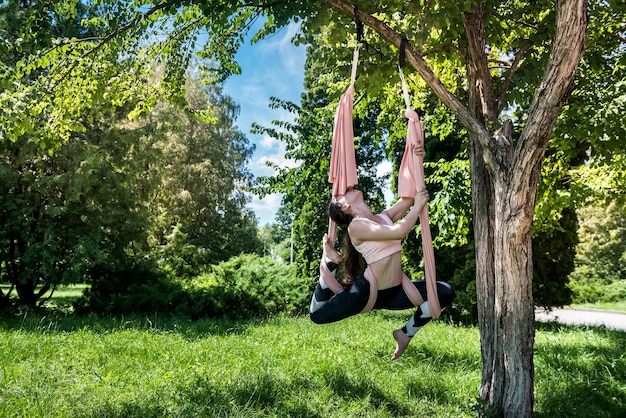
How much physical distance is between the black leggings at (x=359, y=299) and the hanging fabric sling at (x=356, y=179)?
0.12 ft

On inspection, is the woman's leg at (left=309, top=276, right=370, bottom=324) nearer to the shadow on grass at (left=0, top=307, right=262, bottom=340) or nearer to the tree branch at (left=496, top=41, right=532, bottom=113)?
the tree branch at (left=496, top=41, right=532, bottom=113)

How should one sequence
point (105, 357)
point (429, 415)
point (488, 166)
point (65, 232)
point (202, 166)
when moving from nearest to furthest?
point (488, 166)
point (429, 415)
point (105, 357)
point (65, 232)
point (202, 166)

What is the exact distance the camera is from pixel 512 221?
11.0 feet

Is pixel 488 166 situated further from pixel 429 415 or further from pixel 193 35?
pixel 193 35

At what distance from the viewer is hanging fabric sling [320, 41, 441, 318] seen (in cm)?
275

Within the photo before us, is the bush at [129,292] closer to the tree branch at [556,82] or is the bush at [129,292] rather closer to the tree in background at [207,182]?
the tree in background at [207,182]

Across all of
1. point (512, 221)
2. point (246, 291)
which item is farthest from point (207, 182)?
point (512, 221)

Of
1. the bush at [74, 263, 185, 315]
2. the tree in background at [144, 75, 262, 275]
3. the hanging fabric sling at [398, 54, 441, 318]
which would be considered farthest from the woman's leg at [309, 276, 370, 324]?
the tree in background at [144, 75, 262, 275]

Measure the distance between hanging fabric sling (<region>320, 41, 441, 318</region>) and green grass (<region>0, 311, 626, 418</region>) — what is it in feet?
5.85

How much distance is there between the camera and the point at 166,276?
10727mm

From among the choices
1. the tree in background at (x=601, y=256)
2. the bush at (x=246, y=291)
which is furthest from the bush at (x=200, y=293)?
the tree in background at (x=601, y=256)

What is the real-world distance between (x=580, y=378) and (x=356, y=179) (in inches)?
165

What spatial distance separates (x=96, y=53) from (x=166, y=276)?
6.56 m

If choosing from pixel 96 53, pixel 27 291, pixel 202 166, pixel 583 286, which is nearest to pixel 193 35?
pixel 96 53
